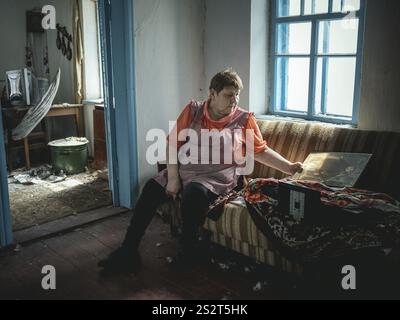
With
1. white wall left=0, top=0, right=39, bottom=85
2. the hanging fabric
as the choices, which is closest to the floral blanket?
the hanging fabric

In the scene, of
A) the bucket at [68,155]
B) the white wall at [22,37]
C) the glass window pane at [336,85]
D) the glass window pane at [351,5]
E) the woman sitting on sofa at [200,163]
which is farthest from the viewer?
the white wall at [22,37]

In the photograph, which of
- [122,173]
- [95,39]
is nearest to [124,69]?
[122,173]

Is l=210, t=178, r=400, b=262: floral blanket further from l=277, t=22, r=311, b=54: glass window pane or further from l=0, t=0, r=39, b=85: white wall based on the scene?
l=0, t=0, r=39, b=85: white wall

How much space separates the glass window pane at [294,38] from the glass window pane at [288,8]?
76 millimetres

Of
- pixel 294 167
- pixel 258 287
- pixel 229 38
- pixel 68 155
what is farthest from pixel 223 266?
pixel 68 155

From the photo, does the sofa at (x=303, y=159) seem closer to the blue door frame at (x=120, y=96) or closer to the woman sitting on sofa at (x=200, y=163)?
the woman sitting on sofa at (x=200, y=163)

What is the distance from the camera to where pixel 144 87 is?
3273 millimetres

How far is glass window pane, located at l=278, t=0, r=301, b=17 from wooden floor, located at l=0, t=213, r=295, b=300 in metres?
1.91

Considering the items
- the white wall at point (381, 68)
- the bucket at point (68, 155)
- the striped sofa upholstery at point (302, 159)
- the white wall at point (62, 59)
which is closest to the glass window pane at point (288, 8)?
the white wall at point (381, 68)

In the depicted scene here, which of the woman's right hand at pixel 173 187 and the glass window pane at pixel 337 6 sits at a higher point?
the glass window pane at pixel 337 6

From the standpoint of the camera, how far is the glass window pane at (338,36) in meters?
2.80
